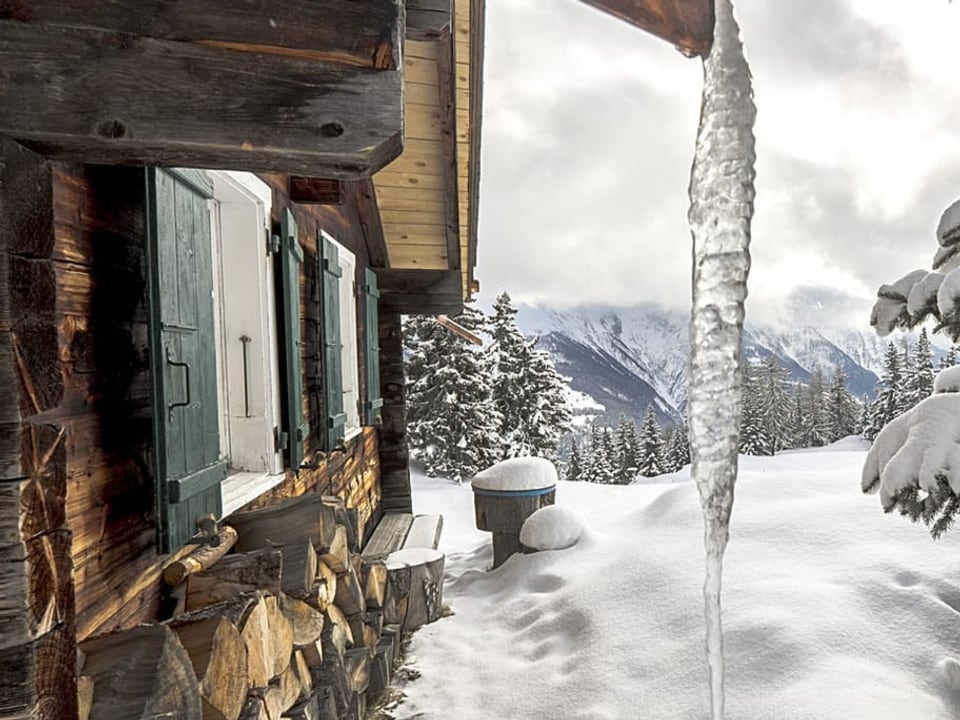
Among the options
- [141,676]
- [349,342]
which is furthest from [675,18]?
[349,342]

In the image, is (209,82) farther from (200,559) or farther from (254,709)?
(254,709)

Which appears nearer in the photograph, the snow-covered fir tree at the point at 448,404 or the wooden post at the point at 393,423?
the wooden post at the point at 393,423

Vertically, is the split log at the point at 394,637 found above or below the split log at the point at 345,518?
below

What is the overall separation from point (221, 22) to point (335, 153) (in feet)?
1.09

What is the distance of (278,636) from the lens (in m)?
2.03

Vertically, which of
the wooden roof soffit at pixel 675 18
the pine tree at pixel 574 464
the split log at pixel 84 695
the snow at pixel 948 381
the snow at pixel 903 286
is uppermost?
the wooden roof soffit at pixel 675 18

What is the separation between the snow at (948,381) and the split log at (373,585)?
3.24 m

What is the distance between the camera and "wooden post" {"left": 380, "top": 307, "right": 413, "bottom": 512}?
6609 millimetres

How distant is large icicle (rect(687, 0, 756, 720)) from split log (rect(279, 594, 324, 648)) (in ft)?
5.25

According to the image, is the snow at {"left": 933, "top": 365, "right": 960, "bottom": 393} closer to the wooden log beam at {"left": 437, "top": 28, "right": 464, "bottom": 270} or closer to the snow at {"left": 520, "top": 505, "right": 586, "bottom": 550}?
the wooden log beam at {"left": 437, "top": 28, "right": 464, "bottom": 270}

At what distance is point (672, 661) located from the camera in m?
3.18

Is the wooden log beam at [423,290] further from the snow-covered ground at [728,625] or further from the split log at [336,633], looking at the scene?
the split log at [336,633]

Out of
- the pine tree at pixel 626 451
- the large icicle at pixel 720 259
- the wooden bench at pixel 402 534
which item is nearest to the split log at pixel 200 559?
the large icicle at pixel 720 259

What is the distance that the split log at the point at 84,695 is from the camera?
114 cm
